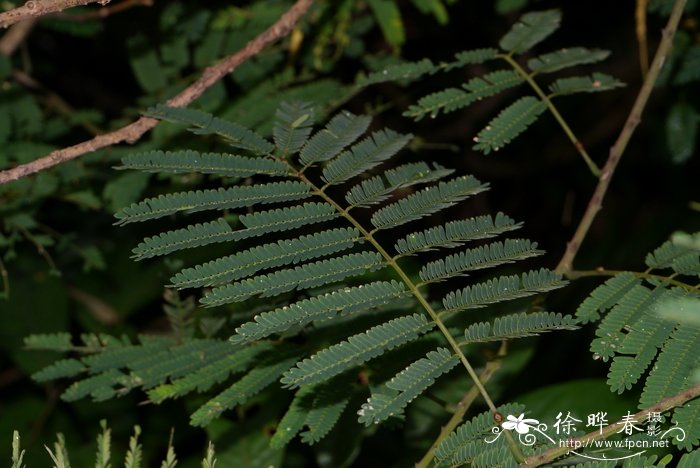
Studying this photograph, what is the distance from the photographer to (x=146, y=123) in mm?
1697

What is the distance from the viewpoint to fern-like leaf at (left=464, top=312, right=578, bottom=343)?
1.40 meters

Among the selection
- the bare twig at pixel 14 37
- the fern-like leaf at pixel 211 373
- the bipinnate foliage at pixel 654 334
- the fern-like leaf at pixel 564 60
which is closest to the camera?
the bipinnate foliage at pixel 654 334

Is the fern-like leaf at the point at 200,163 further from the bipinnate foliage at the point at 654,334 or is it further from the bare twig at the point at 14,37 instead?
the bare twig at the point at 14,37

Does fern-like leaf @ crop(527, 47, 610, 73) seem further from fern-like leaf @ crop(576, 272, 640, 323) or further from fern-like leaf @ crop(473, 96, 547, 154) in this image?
fern-like leaf @ crop(576, 272, 640, 323)

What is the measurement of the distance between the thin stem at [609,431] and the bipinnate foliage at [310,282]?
19 centimetres

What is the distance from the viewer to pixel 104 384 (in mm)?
1825

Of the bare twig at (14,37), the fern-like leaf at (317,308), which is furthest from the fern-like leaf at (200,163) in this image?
the bare twig at (14,37)

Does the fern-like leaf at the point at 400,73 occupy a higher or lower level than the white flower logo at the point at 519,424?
higher

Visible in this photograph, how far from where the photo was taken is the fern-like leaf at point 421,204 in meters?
1.59

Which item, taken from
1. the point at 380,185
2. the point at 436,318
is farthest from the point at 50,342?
the point at 436,318

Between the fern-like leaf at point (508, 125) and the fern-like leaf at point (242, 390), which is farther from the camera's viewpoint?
the fern-like leaf at point (508, 125)

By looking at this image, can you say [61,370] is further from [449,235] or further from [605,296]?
[605,296]

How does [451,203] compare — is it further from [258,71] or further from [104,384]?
[258,71]

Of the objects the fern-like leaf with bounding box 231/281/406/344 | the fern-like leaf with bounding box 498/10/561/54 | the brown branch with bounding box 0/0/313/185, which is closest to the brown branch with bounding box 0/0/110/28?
the brown branch with bounding box 0/0/313/185
